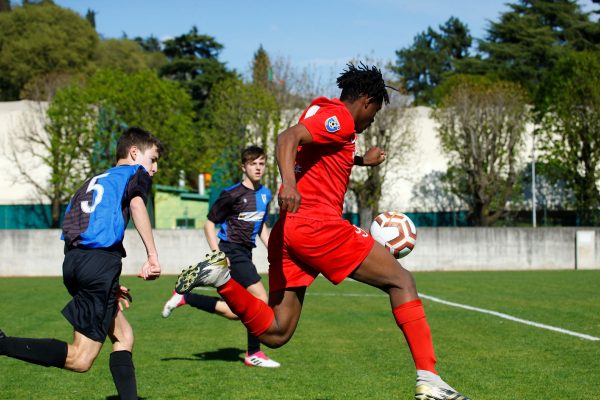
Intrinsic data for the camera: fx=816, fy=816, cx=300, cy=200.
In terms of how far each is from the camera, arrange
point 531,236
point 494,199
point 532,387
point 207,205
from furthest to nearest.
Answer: point 207,205
point 494,199
point 531,236
point 532,387

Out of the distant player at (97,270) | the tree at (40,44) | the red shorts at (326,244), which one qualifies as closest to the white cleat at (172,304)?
the distant player at (97,270)

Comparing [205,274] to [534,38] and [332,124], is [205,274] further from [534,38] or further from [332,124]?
[534,38]

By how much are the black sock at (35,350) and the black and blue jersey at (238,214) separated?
13.7 ft

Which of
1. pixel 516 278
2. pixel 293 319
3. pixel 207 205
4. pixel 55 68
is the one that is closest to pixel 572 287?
Result: pixel 516 278

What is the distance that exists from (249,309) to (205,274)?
482 millimetres

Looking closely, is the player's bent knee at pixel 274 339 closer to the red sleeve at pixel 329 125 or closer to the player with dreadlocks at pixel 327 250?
the player with dreadlocks at pixel 327 250

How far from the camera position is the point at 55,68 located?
63.1 meters

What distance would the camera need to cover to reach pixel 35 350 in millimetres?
5352

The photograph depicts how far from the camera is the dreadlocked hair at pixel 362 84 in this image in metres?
5.68

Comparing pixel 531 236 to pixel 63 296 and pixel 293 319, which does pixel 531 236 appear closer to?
pixel 63 296

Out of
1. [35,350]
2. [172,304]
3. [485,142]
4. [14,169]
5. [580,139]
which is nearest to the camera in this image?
[35,350]

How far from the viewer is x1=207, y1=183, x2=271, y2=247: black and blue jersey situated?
9523 millimetres

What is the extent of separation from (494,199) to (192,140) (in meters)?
14.9

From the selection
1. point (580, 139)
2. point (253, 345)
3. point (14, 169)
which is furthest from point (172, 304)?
point (14, 169)
